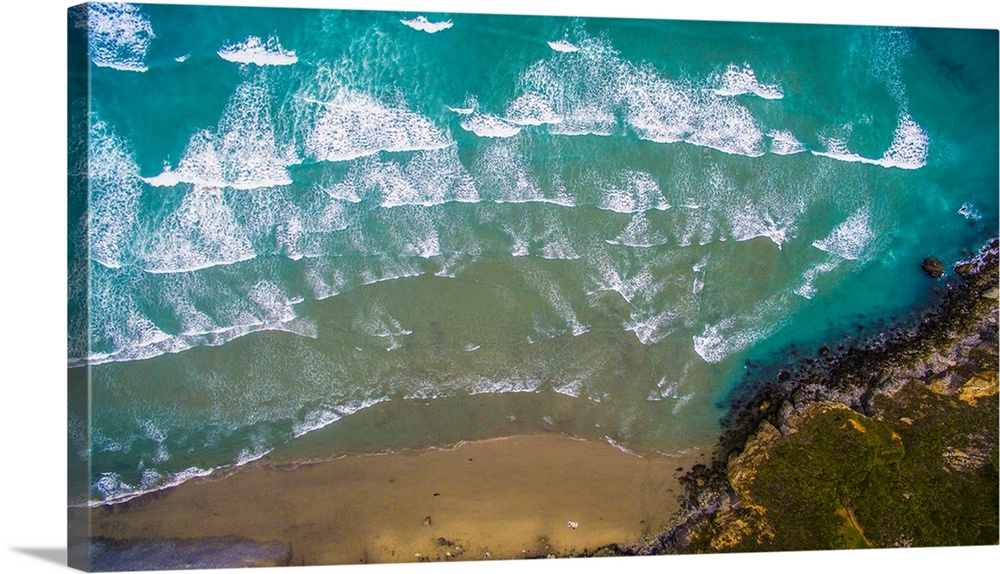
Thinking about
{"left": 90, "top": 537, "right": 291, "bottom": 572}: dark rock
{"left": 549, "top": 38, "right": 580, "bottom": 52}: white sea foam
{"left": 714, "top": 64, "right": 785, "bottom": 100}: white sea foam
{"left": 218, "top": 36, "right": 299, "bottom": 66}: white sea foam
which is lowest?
{"left": 90, "top": 537, "right": 291, "bottom": 572}: dark rock

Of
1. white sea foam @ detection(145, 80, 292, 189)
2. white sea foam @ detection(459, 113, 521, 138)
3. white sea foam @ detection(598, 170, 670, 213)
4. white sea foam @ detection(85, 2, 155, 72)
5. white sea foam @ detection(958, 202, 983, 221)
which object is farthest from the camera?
white sea foam @ detection(958, 202, 983, 221)

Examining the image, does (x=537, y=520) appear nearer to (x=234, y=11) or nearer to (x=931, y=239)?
(x=931, y=239)

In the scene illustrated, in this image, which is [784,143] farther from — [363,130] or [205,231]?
[205,231]

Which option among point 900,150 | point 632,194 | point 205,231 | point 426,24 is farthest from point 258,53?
point 900,150

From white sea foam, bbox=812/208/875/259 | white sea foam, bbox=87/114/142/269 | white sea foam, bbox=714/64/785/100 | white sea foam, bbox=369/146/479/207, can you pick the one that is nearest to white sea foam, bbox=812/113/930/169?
white sea foam, bbox=812/208/875/259

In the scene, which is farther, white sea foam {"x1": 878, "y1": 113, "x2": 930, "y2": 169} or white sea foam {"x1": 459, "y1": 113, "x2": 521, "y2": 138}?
white sea foam {"x1": 878, "y1": 113, "x2": 930, "y2": 169}

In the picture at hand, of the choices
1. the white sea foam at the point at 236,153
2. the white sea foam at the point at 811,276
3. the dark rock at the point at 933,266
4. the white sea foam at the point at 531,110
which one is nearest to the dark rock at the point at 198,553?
the white sea foam at the point at 236,153

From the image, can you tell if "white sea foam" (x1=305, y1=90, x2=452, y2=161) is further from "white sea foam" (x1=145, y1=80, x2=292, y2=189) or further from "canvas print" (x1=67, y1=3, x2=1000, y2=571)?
"white sea foam" (x1=145, y1=80, x2=292, y2=189)
